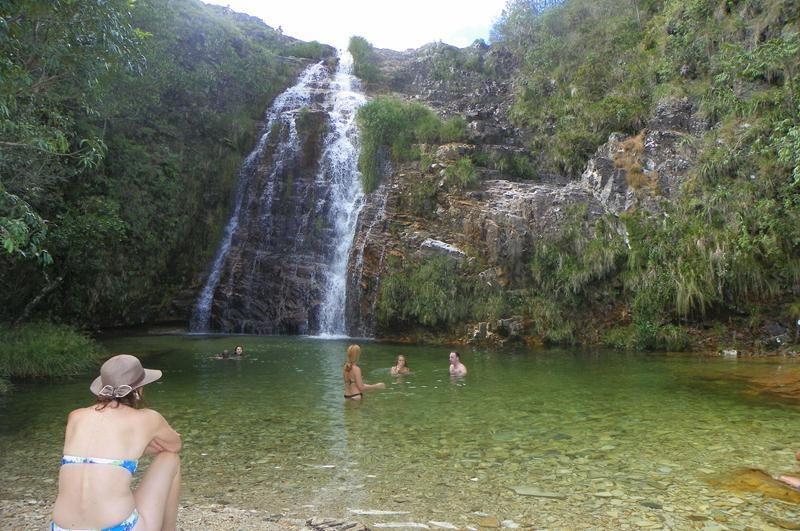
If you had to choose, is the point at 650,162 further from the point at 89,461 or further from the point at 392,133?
the point at 89,461

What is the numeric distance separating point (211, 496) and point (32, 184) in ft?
29.1

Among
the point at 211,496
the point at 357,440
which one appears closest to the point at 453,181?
the point at 357,440

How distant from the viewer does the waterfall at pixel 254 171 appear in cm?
2294

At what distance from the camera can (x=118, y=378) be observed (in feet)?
10.0

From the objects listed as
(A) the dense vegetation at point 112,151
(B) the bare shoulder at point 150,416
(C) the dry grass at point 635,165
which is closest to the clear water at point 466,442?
(B) the bare shoulder at point 150,416

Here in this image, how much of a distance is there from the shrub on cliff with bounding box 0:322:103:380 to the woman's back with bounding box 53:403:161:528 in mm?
10274

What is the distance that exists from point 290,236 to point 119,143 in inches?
297

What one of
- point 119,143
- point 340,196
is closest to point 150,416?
point 119,143

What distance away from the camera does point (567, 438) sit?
677 centimetres

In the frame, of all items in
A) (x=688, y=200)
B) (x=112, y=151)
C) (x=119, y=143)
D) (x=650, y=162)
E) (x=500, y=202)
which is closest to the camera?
(x=688, y=200)

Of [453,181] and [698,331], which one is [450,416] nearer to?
[698,331]

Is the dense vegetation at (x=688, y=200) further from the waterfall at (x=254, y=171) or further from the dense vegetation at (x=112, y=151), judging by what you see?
the dense vegetation at (x=112, y=151)

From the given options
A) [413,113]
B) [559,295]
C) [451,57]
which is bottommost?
[559,295]

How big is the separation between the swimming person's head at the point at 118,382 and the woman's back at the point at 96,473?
74mm
